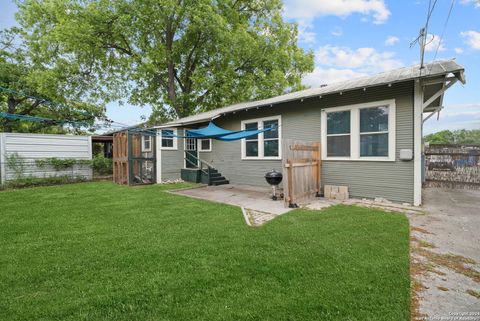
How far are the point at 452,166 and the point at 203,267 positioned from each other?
8.90m

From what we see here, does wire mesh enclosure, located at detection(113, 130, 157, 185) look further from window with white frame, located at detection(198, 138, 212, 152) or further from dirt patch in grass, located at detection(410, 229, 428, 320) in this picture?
dirt patch in grass, located at detection(410, 229, 428, 320)

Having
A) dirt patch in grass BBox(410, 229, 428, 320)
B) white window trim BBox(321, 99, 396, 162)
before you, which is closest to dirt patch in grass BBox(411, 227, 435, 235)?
dirt patch in grass BBox(410, 229, 428, 320)

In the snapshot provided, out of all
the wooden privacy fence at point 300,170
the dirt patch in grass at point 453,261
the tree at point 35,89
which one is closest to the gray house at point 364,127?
the wooden privacy fence at point 300,170

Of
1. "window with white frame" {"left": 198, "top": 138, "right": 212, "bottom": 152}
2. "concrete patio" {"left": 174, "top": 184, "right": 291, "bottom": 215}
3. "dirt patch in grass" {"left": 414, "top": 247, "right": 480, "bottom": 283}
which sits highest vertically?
"window with white frame" {"left": 198, "top": 138, "right": 212, "bottom": 152}

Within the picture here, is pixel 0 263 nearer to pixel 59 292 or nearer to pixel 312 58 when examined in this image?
pixel 59 292

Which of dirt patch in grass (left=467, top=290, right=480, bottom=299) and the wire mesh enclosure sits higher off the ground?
the wire mesh enclosure

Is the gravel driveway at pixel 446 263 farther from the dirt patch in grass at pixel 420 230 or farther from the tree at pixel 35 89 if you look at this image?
the tree at pixel 35 89

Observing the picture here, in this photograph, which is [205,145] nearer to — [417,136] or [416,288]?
[417,136]

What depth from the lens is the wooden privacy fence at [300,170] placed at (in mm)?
5434

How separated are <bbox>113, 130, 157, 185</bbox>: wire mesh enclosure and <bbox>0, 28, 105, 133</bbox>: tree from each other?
7.14 metres

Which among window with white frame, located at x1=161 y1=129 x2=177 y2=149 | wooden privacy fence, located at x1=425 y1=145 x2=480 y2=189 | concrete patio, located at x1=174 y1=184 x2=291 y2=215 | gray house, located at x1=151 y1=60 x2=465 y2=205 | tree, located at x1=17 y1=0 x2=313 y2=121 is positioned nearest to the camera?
concrete patio, located at x1=174 y1=184 x2=291 y2=215

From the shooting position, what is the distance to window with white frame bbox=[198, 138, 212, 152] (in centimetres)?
1077

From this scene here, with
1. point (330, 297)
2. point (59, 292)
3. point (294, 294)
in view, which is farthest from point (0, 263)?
point (330, 297)

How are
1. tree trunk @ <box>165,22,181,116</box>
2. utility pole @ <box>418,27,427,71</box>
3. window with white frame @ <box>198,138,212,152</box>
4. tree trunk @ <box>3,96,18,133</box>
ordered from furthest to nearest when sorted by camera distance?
1. tree trunk @ <box>165,22,181,116</box>
2. tree trunk @ <box>3,96,18,133</box>
3. window with white frame @ <box>198,138,212,152</box>
4. utility pole @ <box>418,27,427,71</box>
